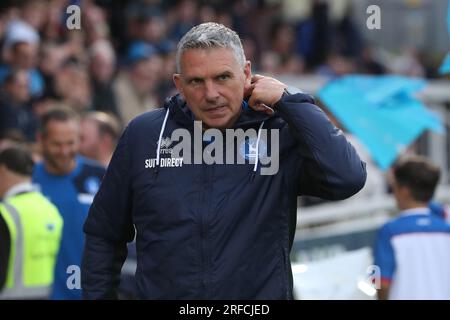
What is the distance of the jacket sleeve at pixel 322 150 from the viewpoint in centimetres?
410

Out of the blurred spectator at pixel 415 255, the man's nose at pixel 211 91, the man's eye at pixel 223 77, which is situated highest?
the man's eye at pixel 223 77

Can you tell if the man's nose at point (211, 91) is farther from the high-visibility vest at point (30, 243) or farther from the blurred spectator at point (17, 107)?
the blurred spectator at point (17, 107)

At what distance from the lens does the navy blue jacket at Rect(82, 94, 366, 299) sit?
4094mm

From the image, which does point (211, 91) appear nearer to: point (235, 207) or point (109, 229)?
point (235, 207)

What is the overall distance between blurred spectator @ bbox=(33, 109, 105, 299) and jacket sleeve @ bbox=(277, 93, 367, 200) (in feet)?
9.38

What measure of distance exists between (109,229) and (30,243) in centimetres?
239

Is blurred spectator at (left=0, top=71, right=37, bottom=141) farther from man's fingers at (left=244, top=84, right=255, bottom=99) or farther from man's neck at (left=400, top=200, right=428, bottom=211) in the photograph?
man's fingers at (left=244, top=84, right=255, bottom=99)

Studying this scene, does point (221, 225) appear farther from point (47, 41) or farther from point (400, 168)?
point (47, 41)

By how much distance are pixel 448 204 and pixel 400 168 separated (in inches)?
203

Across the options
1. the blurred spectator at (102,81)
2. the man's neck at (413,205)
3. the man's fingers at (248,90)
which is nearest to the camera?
the man's fingers at (248,90)

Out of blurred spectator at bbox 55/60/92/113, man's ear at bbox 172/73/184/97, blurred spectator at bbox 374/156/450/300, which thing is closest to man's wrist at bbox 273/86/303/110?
man's ear at bbox 172/73/184/97

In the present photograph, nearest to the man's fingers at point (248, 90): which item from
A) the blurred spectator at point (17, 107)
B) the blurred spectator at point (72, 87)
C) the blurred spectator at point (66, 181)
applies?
the blurred spectator at point (66, 181)

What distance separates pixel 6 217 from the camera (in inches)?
258

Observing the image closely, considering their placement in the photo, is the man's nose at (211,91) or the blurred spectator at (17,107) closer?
the man's nose at (211,91)
